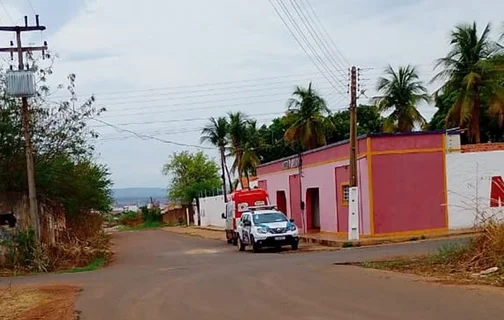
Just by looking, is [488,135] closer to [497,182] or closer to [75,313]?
[497,182]

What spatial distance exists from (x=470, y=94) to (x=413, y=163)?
657 inches

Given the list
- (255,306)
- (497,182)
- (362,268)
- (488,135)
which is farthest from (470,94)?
(255,306)

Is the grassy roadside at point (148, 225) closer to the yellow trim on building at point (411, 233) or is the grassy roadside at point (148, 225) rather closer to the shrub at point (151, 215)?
the shrub at point (151, 215)

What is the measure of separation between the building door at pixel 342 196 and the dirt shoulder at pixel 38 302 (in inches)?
853

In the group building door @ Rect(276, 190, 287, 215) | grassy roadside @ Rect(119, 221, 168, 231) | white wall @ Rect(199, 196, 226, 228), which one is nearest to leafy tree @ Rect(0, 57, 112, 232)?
building door @ Rect(276, 190, 287, 215)

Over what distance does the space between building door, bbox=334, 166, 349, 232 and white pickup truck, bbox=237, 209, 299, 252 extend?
563cm

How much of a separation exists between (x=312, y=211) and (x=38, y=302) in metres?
32.7

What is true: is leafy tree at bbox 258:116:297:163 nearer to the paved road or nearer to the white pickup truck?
the white pickup truck

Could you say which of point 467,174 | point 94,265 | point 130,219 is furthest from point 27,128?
point 130,219

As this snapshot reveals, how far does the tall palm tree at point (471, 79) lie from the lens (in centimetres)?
5031

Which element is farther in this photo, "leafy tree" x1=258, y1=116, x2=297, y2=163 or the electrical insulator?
"leafy tree" x1=258, y1=116, x2=297, y2=163

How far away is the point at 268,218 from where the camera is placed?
1400 inches

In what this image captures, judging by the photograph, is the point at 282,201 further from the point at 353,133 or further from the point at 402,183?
the point at 353,133

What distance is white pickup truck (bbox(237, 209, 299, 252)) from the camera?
34.2 meters
